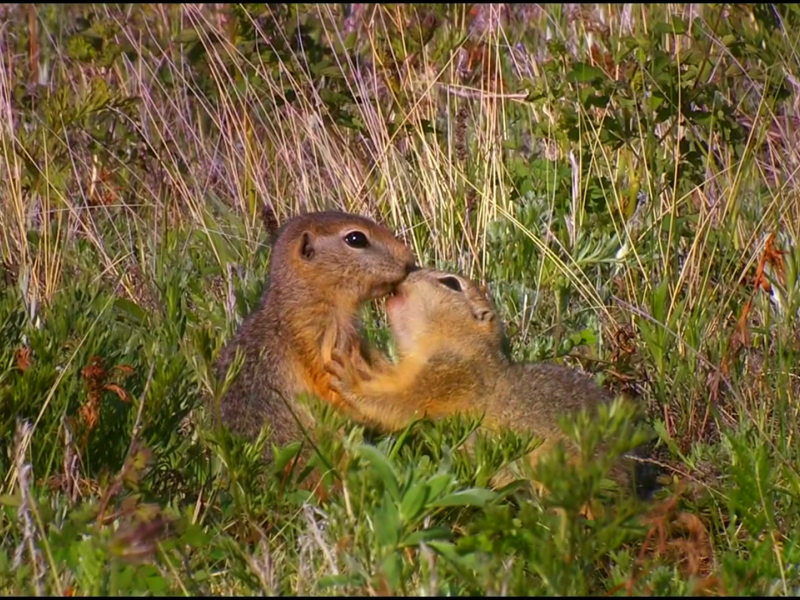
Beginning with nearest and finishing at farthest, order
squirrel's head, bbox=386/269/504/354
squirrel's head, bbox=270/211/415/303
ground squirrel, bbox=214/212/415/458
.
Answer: ground squirrel, bbox=214/212/415/458 < squirrel's head, bbox=386/269/504/354 < squirrel's head, bbox=270/211/415/303

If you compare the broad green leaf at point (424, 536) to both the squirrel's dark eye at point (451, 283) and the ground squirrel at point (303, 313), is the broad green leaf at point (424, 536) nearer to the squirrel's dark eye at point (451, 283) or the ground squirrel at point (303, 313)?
the ground squirrel at point (303, 313)

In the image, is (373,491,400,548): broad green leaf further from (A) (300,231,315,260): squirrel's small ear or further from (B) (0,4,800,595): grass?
(A) (300,231,315,260): squirrel's small ear

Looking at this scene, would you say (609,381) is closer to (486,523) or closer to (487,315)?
(487,315)

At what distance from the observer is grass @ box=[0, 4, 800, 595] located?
3676 millimetres

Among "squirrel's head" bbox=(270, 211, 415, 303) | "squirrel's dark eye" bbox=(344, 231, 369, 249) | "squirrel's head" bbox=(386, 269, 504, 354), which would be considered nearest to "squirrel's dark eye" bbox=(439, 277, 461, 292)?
"squirrel's head" bbox=(386, 269, 504, 354)

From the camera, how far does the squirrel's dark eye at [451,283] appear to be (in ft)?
17.1

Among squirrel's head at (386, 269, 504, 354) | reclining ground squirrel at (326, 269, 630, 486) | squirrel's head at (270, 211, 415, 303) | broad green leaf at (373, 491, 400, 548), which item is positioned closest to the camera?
broad green leaf at (373, 491, 400, 548)

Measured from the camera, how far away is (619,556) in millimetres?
3746

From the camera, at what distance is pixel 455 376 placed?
498 cm

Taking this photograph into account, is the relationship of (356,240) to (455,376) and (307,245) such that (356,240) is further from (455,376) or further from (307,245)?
(455,376)

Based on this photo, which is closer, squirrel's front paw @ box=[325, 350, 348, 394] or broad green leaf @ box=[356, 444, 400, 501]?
broad green leaf @ box=[356, 444, 400, 501]

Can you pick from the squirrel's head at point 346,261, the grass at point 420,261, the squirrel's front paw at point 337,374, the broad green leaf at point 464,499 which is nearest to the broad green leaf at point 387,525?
the grass at point 420,261

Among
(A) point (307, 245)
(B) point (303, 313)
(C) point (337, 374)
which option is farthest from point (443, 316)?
(A) point (307, 245)

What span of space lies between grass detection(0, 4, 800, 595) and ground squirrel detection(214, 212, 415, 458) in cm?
22
